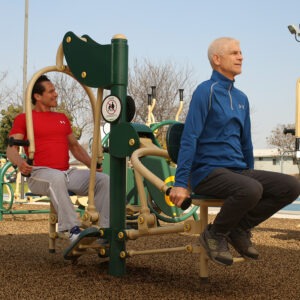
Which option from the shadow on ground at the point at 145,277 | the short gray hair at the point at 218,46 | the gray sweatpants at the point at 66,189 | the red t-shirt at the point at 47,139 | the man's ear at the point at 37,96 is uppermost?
the short gray hair at the point at 218,46

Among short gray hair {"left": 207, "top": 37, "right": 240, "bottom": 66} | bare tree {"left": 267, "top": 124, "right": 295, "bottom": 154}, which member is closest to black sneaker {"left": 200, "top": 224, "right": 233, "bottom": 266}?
short gray hair {"left": 207, "top": 37, "right": 240, "bottom": 66}

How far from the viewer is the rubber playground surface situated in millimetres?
3410

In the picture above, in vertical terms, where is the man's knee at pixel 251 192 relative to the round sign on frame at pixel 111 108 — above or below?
below

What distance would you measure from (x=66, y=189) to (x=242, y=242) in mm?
1458

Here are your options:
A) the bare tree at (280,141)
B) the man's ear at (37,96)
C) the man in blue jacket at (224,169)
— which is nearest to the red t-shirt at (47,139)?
the man's ear at (37,96)

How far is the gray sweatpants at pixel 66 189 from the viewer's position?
170 inches

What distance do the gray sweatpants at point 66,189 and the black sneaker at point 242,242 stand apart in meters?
1.08

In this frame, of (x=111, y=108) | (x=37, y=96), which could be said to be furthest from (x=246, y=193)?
(x=37, y=96)

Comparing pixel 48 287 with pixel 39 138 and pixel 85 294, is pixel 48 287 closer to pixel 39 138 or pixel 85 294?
pixel 85 294

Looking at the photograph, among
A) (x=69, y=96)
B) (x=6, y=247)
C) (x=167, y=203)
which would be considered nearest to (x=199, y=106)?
(x=6, y=247)

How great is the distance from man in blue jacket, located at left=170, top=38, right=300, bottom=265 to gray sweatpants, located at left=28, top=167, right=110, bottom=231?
104 cm

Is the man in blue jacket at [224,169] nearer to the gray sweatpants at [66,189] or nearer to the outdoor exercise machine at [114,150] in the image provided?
the outdoor exercise machine at [114,150]

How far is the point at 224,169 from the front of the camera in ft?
10.9

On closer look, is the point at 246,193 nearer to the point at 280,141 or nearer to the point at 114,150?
the point at 114,150
